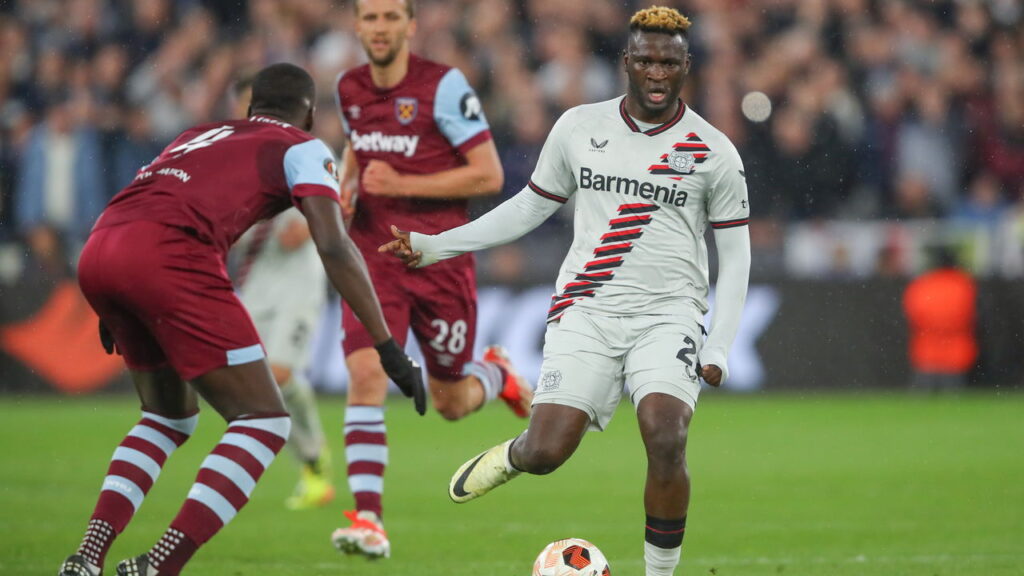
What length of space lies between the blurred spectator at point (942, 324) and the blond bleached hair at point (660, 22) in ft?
33.0

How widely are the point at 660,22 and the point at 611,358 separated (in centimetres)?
137

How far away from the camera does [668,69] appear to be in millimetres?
6164

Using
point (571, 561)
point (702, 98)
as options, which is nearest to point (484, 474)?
point (571, 561)

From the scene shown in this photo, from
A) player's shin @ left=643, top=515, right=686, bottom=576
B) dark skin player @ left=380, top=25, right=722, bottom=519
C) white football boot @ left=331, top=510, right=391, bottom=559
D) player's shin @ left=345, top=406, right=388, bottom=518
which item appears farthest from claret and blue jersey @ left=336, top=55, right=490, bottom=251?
player's shin @ left=643, top=515, right=686, bottom=576

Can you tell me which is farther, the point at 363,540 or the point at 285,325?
the point at 285,325

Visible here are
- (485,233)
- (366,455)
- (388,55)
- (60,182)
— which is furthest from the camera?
(60,182)

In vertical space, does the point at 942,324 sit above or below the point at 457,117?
below

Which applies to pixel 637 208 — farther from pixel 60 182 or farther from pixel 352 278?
pixel 60 182

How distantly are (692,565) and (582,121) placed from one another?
2.20 metres

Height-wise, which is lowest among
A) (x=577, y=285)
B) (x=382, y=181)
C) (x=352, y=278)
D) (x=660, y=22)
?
(x=577, y=285)

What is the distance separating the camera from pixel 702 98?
17.1 m

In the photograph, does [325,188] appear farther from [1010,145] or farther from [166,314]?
[1010,145]

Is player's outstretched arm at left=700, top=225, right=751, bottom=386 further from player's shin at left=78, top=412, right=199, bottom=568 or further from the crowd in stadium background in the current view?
the crowd in stadium background

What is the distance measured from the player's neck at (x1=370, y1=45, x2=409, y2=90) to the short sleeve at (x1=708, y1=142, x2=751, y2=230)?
252 cm
